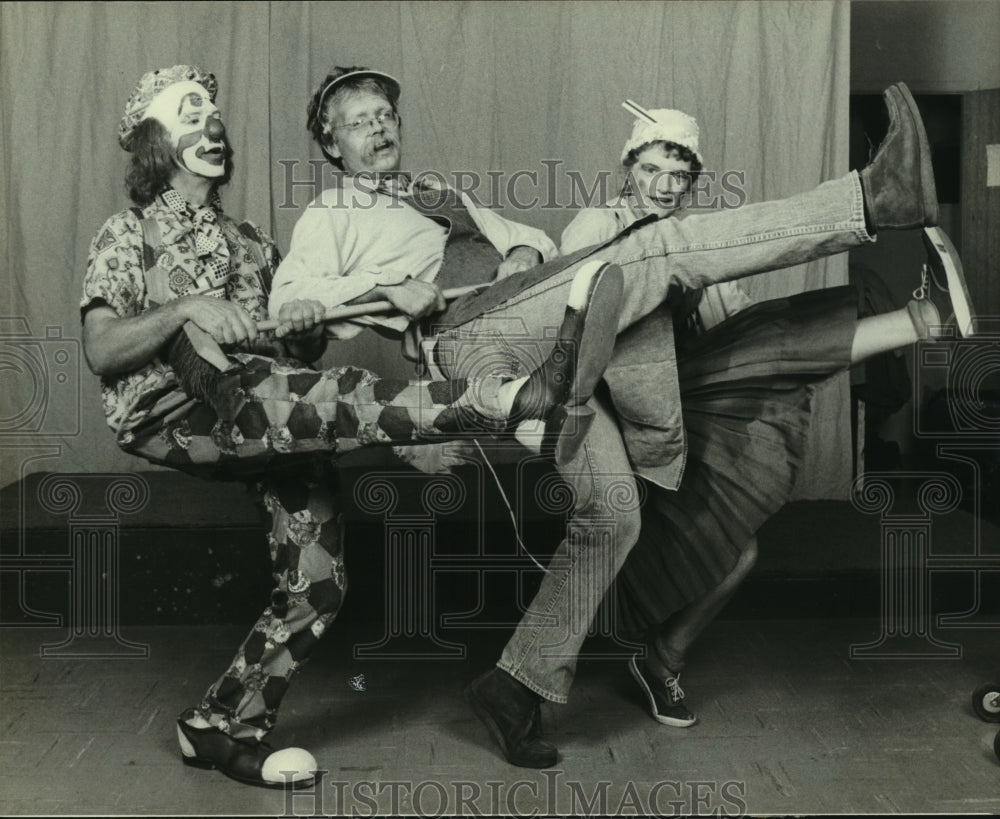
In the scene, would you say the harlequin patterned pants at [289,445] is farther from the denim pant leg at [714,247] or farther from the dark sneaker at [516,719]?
the dark sneaker at [516,719]

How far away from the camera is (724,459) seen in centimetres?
379

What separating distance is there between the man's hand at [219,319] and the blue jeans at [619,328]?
1.74ft

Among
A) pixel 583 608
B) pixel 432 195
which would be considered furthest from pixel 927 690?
pixel 432 195

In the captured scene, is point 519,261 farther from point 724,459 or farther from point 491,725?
point 491,725

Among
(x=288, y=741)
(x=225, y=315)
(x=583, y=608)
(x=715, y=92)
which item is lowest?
(x=288, y=741)

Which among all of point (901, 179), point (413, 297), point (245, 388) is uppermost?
point (901, 179)

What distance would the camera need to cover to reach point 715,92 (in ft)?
17.2

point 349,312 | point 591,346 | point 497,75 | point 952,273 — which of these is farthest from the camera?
point 497,75

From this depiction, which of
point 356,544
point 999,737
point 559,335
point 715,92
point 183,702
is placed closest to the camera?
point 559,335

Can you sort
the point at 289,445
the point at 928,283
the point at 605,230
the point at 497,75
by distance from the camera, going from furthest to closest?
1. the point at 497,75
2. the point at 605,230
3. the point at 928,283
4. the point at 289,445

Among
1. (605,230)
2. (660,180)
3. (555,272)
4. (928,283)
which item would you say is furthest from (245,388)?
(928,283)

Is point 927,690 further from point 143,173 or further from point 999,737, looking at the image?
point 143,173

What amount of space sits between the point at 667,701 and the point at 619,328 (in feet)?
3.81

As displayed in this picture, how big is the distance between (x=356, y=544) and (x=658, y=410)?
1.59 meters
